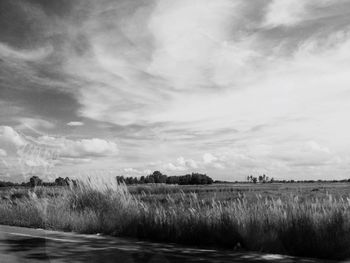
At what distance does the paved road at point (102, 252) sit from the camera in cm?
551

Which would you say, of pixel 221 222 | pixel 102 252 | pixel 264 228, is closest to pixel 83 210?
pixel 221 222

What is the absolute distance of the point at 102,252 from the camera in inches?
232

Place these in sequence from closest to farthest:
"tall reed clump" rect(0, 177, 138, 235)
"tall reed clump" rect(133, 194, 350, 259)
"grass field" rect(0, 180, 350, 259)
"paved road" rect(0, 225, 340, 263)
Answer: "paved road" rect(0, 225, 340, 263), "tall reed clump" rect(133, 194, 350, 259), "grass field" rect(0, 180, 350, 259), "tall reed clump" rect(0, 177, 138, 235)

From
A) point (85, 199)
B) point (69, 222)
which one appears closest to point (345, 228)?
point (69, 222)

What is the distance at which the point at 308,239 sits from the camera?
21.6ft

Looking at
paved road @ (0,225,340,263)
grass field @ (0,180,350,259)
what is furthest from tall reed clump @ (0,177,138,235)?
paved road @ (0,225,340,263)

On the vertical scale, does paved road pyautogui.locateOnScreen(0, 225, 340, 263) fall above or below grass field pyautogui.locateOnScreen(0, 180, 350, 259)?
below

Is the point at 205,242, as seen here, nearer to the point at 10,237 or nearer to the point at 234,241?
the point at 234,241

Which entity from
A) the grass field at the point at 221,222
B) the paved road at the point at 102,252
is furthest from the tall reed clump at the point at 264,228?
the paved road at the point at 102,252

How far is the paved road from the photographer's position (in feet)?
18.1

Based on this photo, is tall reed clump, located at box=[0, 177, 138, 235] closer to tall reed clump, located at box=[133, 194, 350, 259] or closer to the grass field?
the grass field

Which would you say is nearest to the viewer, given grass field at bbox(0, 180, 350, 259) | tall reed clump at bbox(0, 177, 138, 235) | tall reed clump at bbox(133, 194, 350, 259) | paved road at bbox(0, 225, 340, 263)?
paved road at bbox(0, 225, 340, 263)

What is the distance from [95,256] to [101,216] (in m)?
3.93

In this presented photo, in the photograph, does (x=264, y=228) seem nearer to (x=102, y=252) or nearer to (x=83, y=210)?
(x=102, y=252)
